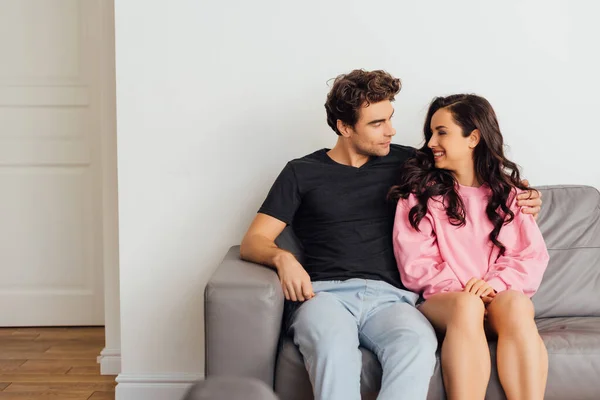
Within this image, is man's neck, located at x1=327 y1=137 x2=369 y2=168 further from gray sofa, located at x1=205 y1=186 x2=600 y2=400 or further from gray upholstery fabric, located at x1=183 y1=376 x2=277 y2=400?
gray upholstery fabric, located at x1=183 y1=376 x2=277 y2=400

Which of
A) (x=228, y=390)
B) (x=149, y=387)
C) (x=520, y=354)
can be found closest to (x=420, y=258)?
(x=520, y=354)

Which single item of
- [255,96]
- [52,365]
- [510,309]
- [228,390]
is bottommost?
[52,365]

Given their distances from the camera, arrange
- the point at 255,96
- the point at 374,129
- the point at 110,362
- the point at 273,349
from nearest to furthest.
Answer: the point at 273,349 → the point at 374,129 → the point at 255,96 → the point at 110,362

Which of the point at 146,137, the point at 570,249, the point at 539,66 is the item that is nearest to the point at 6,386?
the point at 146,137

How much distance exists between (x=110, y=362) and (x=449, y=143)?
5.20 feet

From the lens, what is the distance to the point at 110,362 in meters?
3.12

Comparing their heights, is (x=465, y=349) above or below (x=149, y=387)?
above

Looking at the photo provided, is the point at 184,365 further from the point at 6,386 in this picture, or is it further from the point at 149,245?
the point at 6,386

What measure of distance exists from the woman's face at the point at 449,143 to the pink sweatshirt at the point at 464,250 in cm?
11

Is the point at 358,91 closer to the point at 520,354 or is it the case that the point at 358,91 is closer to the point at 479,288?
the point at 479,288

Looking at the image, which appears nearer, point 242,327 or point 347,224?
point 242,327

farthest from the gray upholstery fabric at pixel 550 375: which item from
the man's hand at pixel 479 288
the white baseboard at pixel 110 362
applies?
the white baseboard at pixel 110 362

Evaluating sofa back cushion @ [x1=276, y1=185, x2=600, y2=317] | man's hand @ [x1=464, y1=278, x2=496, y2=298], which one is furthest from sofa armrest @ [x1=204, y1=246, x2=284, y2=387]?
man's hand @ [x1=464, y1=278, x2=496, y2=298]

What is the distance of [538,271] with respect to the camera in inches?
92.7
